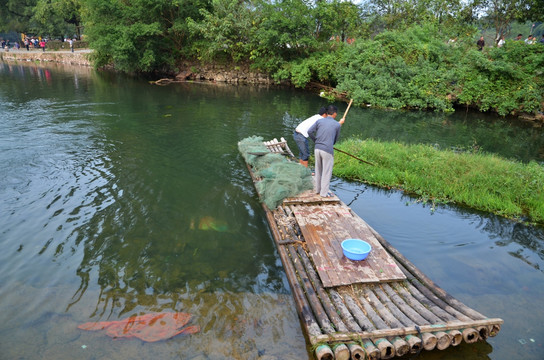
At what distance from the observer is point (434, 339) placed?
3.79 m

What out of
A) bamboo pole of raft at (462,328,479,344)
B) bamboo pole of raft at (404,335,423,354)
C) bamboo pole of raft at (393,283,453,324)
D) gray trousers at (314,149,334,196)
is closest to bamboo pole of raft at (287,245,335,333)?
bamboo pole of raft at (404,335,423,354)

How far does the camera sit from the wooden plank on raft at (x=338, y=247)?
4.71 metres

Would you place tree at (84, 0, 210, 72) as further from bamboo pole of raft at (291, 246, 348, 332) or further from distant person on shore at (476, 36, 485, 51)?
bamboo pole of raft at (291, 246, 348, 332)

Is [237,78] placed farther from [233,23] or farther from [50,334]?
[50,334]

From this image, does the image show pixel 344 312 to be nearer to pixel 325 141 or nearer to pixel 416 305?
pixel 416 305

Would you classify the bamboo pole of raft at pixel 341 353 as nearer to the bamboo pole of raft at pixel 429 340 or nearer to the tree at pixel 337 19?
the bamboo pole of raft at pixel 429 340

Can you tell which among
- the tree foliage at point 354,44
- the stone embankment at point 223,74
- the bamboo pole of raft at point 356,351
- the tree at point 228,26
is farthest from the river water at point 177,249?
the stone embankment at point 223,74

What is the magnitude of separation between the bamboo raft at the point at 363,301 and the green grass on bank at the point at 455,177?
359cm

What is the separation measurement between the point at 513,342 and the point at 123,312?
5210mm

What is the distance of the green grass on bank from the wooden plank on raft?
316cm

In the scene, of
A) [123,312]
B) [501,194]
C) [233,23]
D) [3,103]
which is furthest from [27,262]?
[233,23]

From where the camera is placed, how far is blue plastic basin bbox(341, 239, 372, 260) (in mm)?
4891

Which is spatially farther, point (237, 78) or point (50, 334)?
point (237, 78)

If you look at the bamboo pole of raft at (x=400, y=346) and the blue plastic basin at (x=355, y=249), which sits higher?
the blue plastic basin at (x=355, y=249)
